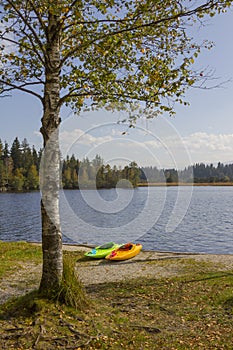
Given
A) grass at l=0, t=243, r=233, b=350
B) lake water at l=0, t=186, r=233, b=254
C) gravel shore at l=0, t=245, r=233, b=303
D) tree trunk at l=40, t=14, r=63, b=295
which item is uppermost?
tree trunk at l=40, t=14, r=63, b=295

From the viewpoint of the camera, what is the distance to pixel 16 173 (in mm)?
92375

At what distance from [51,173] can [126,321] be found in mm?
3080

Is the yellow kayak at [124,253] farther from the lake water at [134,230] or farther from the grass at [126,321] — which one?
the grass at [126,321]

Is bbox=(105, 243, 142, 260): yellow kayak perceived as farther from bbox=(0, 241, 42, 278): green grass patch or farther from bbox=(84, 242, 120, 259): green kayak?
bbox=(0, 241, 42, 278): green grass patch

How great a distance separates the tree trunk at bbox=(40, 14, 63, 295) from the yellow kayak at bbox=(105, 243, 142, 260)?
23.1 feet

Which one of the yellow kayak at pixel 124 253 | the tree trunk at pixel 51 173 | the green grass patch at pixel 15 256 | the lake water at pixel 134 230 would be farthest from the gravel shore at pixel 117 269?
the lake water at pixel 134 230

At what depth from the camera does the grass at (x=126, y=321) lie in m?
5.66

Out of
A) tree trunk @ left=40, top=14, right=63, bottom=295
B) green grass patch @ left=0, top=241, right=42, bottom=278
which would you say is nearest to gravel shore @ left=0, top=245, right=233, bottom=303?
green grass patch @ left=0, top=241, right=42, bottom=278

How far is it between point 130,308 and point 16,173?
292 feet

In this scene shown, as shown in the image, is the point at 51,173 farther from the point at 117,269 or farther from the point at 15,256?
the point at 15,256

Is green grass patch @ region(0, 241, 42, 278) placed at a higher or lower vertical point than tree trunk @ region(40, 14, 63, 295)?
lower

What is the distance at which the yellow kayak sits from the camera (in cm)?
1377

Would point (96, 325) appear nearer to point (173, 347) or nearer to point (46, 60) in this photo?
point (173, 347)

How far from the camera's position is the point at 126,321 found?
6531 millimetres
